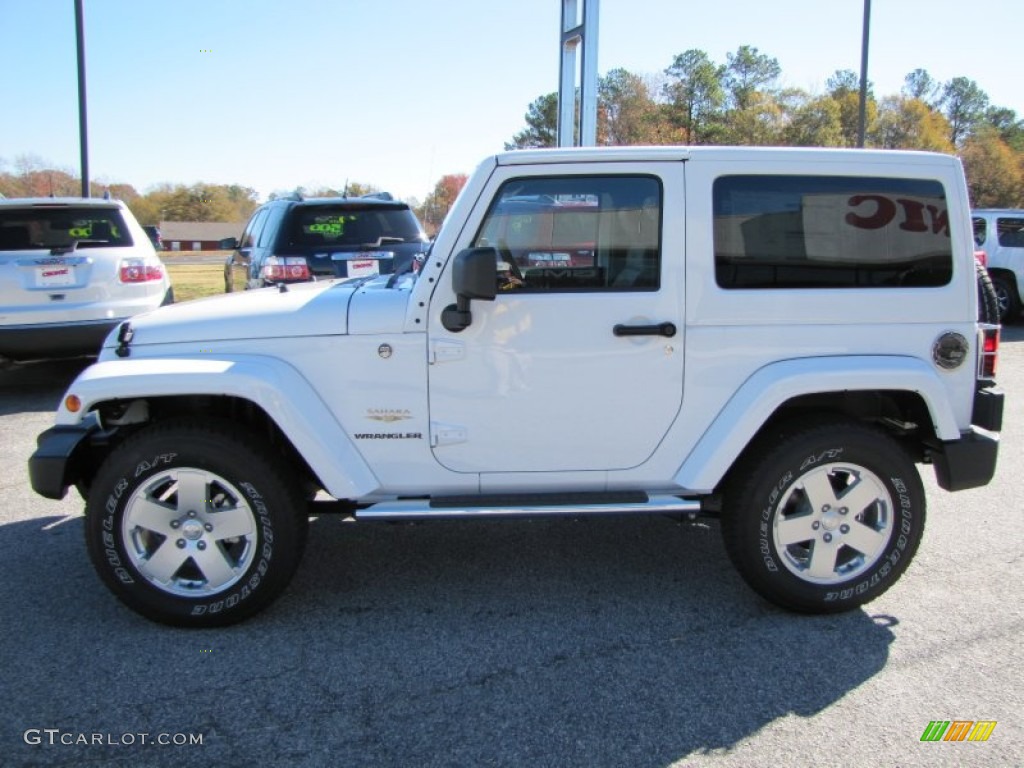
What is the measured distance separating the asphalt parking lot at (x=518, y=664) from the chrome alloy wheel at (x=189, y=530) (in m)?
0.25

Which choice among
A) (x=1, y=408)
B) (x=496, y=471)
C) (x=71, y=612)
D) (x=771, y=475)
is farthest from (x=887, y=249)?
(x=1, y=408)

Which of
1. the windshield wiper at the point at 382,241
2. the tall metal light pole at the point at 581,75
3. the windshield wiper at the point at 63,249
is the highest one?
the tall metal light pole at the point at 581,75

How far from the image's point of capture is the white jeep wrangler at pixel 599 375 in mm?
3178

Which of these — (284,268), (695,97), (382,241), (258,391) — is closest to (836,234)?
(258,391)

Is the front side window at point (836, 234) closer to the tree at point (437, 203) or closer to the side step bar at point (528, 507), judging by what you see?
the side step bar at point (528, 507)

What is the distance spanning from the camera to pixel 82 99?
11344 millimetres

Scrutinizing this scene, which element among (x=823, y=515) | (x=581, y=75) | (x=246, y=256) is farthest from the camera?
(x=246, y=256)

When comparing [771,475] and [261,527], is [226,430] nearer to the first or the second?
[261,527]

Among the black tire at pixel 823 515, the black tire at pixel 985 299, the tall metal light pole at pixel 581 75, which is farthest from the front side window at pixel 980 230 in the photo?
the black tire at pixel 823 515

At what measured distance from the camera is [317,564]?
392cm

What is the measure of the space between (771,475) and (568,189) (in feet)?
4.86

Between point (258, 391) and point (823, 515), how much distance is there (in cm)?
244

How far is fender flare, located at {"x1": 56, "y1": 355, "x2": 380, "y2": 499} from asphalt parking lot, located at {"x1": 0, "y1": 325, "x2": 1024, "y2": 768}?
0.72 metres

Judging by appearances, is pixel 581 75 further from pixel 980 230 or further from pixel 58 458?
pixel 980 230
